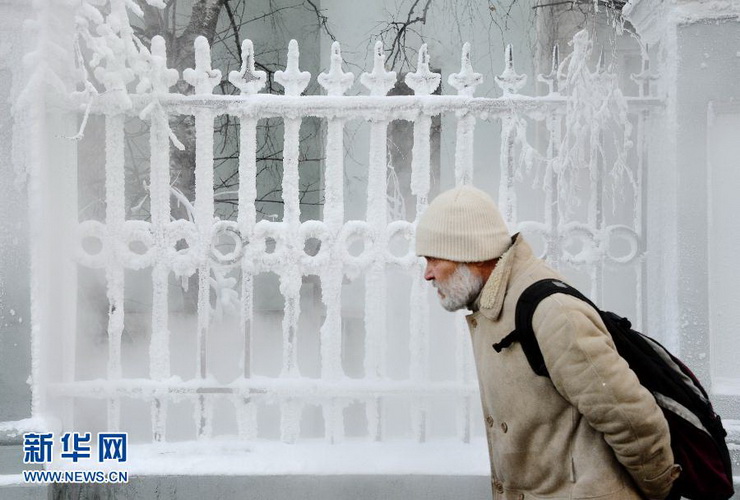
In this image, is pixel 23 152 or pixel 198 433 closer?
pixel 23 152

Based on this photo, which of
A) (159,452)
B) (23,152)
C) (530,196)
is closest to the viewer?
(23,152)

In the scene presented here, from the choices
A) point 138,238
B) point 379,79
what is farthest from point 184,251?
point 379,79

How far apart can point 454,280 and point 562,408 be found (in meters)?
0.55

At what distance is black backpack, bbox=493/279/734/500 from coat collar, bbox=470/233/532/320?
0.35ft

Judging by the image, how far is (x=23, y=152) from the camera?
3.79m

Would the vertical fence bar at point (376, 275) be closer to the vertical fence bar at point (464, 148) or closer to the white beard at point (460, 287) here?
the vertical fence bar at point (464, 148)

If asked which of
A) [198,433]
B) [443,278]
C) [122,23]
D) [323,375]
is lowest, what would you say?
[198,433]

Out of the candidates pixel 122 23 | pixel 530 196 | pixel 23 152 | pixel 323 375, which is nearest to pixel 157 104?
pixel 122 23

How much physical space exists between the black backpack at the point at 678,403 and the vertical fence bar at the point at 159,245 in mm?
2335

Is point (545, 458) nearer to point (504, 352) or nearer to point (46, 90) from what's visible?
point (504, 352)

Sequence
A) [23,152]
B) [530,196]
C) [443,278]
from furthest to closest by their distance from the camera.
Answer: [530,196]
[23,152]
[443,278]

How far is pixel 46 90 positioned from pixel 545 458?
3206mm

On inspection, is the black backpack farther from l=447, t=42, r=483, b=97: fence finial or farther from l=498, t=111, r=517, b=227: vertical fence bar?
l=447, t=42, r=483, b=97: fence finial

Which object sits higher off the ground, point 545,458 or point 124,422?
point 545,458
